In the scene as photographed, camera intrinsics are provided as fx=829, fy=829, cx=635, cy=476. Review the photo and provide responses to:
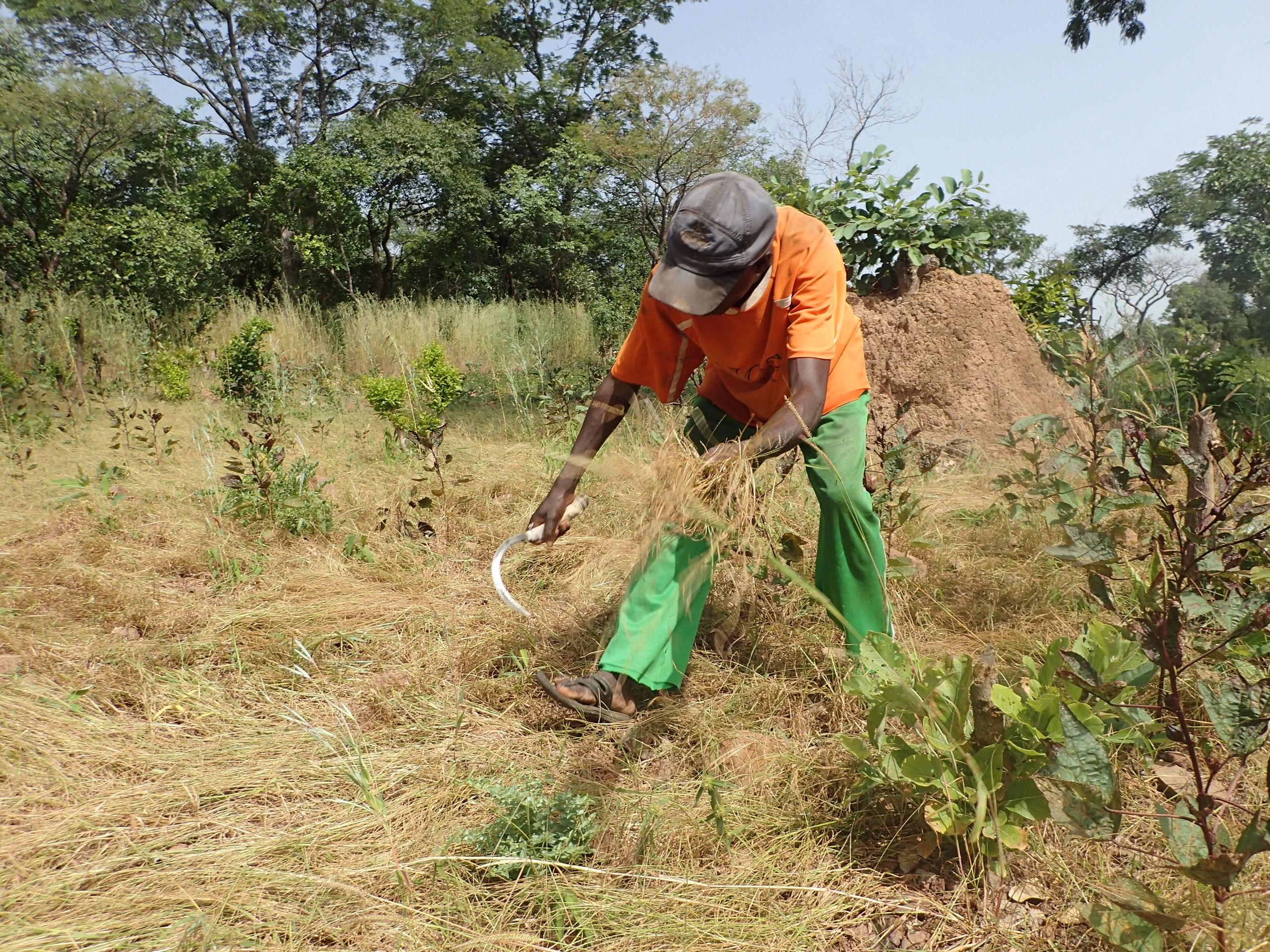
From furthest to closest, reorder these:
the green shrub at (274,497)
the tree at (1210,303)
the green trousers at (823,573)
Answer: the tree at (1210,303), the green shrub at (274,497), the green trousers at (823,573)

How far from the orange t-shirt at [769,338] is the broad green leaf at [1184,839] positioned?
1294mm

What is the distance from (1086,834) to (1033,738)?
23cm

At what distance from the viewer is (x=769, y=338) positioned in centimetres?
244

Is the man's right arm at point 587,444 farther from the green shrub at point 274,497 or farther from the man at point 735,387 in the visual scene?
the green shrub at point 274,497

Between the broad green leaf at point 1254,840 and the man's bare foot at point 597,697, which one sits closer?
the broad green leaf at point 1254,840

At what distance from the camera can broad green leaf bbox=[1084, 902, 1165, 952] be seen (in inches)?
56.9

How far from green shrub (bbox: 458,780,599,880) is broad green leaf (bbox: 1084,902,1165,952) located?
3.43 feet

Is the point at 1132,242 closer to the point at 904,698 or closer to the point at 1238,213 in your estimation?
the point at 1238,213

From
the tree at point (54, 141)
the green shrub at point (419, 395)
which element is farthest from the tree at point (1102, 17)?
the tree at point (54, 141)

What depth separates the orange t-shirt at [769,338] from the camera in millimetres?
2326

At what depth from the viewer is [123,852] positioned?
1.98 meters

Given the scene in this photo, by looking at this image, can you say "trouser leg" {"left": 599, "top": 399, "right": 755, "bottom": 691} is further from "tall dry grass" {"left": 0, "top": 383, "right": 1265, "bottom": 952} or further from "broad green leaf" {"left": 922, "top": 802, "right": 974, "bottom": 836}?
"broad green leaf" {"left": 922, "top": 802, "right": 974, "bottom": 836}

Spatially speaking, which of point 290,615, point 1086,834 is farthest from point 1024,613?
point 290,615

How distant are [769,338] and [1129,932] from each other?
163 cm
